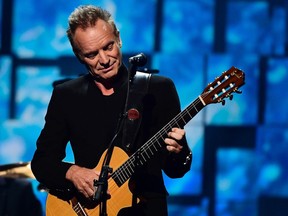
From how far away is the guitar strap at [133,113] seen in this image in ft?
8.61

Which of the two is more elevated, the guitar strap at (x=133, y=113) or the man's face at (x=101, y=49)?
the man's face at (x=101, y=49)

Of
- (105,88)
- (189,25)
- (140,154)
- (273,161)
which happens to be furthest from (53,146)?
(273,161)

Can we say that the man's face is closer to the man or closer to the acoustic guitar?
the man

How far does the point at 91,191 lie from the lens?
8.77 feet

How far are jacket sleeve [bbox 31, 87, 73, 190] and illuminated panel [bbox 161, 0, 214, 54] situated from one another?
1.72m

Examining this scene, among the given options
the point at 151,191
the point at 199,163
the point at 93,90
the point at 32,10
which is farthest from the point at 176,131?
the point at 32,10

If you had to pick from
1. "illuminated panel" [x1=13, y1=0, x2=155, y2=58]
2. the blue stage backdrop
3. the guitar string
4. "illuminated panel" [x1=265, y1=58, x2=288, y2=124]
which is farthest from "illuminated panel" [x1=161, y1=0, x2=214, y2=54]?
the guitar string

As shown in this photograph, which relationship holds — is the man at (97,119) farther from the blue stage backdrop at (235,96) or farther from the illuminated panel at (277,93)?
the illuminated panel at (277,93)

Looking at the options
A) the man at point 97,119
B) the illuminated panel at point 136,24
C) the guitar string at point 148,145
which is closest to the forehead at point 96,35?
the man at point 97,119

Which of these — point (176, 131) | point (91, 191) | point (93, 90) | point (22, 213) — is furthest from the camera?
point (22, 213)

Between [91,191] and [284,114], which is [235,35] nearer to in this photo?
[284,114]

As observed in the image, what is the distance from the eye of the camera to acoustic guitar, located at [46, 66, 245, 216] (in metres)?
2.57

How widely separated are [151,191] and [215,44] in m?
1.98

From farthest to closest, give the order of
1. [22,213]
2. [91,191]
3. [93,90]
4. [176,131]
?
1. [22,213]
2. [93,90]
3. [91,191]
4. [176,131]
